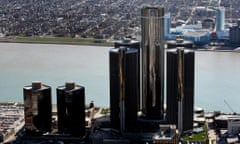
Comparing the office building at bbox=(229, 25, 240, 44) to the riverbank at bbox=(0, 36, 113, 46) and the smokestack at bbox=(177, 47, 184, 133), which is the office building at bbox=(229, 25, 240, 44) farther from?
the smokestack at bbox=(177, 47, 184, 133)

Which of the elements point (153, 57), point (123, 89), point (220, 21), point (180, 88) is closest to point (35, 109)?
point (123, 89)

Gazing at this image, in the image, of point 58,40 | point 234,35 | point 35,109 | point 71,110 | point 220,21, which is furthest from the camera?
point 220,21

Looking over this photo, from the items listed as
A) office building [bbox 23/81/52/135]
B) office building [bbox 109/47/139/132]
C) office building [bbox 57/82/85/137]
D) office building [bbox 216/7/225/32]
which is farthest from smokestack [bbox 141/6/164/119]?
office building [bbox 216/7/225/32]

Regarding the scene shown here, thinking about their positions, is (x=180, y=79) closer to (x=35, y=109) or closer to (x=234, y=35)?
(x=35, y=109)

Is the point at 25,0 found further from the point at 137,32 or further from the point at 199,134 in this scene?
the point at 199,134

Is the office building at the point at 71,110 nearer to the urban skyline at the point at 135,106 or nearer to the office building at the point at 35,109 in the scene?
the urban skyline at the point at 135,106

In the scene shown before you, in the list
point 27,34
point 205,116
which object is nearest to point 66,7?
point 27,34
